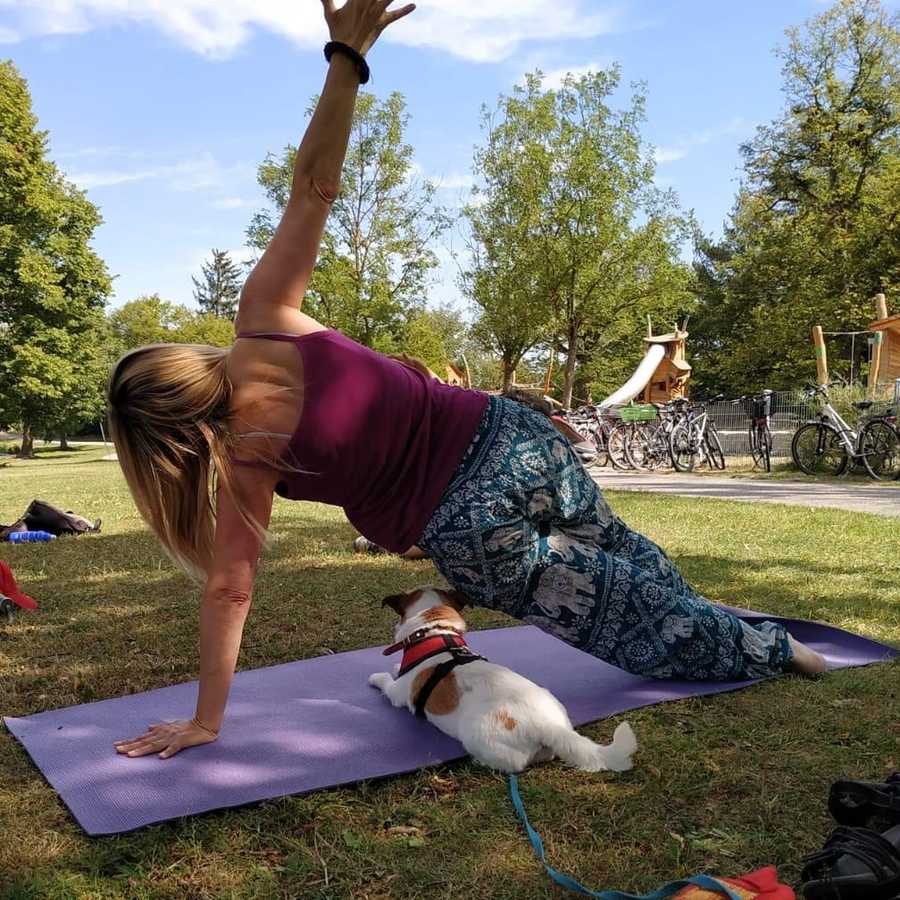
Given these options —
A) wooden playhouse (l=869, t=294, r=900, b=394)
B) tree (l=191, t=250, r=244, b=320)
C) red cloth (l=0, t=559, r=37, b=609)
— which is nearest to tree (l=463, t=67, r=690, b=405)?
wooden playhouse (l=869, t=294, r=900, b=394)

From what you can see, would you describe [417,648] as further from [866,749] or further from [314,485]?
[866,749]

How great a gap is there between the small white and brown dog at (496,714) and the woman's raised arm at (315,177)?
126cm

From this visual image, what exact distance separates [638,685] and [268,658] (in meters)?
1.74

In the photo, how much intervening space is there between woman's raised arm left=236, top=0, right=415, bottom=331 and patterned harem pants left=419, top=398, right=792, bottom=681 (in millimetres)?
778

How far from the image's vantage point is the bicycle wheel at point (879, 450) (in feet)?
40.4

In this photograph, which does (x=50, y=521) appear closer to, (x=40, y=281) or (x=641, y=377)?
(x=641, y=377)

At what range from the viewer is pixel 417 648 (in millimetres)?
2936

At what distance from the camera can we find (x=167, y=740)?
8.77ft

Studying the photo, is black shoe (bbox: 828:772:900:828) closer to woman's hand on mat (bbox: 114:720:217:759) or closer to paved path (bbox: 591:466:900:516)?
woman's hand on mat (bbox: 114:720:217:759)

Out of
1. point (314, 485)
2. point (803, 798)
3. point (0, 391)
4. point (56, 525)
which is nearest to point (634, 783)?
point (803, 798)

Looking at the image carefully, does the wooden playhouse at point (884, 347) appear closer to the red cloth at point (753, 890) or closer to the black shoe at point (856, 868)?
the black shoe at point (856, 868)

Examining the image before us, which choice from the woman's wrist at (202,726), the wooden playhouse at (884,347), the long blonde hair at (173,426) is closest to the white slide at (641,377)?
the wooden playhouse at (884,347)

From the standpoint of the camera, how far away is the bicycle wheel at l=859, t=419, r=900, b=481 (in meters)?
12.3

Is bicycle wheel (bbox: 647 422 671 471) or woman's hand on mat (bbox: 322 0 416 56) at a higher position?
woman's hand on mat (bbox: 322 0 416 56)
